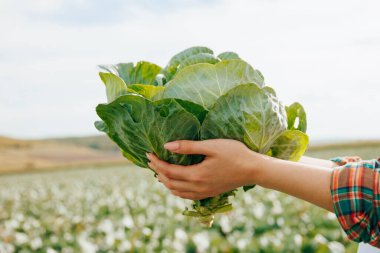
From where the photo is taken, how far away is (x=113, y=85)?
1.84 metres

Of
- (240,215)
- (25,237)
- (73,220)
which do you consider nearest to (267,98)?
(25,237)

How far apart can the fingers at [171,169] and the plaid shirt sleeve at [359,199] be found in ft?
1.60

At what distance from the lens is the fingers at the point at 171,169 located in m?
1.76

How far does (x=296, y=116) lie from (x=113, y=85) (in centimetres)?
76

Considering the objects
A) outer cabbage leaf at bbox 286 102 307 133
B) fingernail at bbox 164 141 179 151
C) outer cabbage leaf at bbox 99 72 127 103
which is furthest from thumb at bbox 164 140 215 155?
outer cabbage leaf at bbox 286 102 307 133

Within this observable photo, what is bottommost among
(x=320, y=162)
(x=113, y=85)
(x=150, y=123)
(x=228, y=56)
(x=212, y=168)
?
(x=320, y=162)

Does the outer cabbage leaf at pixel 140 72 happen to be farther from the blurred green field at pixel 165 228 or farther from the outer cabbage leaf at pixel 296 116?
the blurred green field at pixel 165 228

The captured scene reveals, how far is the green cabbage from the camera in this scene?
170 cm

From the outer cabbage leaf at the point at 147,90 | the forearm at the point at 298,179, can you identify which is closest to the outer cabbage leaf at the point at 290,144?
the forearm at the point at 298,179

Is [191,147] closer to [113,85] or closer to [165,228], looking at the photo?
[113,85]

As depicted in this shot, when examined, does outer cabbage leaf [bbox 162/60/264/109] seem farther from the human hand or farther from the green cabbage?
the human hand

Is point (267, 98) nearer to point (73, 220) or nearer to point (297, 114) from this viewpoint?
point (297, 114)

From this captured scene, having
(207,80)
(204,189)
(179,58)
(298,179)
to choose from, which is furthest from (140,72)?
(298,179)

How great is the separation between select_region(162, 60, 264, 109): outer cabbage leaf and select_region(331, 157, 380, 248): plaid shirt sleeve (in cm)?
45
